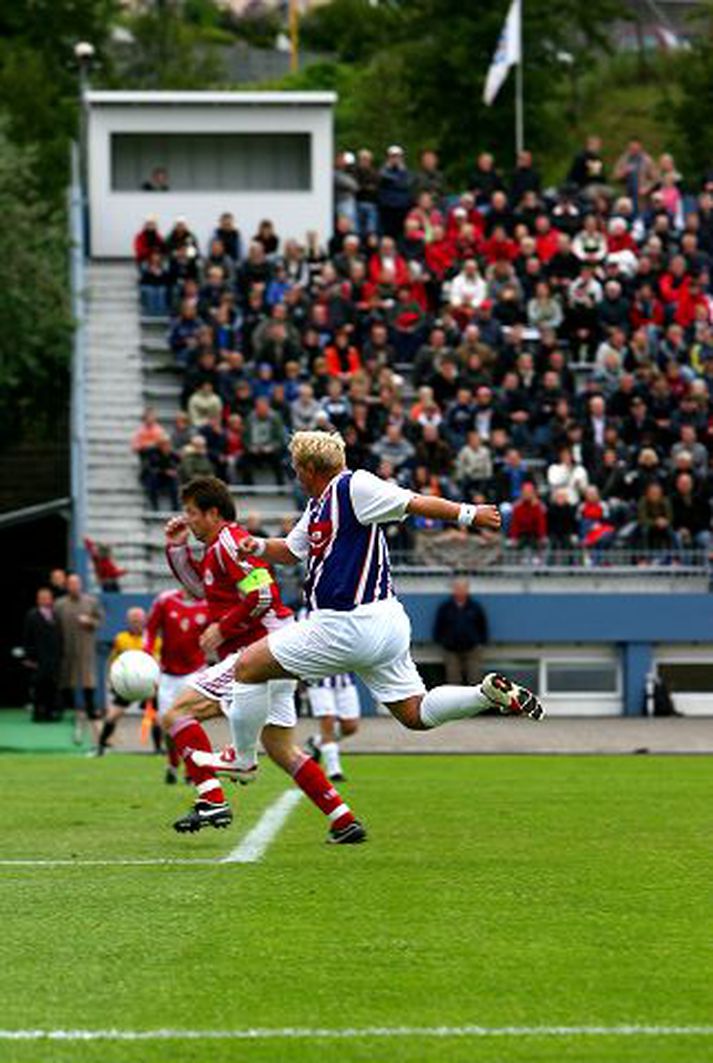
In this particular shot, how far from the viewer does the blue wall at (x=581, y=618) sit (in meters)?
34.3

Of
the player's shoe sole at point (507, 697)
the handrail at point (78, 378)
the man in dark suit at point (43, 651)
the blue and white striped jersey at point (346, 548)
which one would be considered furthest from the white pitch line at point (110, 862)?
the handrail at point (78, 378)

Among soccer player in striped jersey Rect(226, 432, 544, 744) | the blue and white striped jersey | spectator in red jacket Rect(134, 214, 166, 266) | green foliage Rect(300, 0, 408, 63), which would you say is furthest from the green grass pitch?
green foliage Rect(300, 0, 408, 63)

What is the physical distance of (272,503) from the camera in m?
35.7

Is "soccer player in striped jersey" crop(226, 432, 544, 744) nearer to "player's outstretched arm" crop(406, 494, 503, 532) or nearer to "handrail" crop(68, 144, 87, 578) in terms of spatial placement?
"player's outstretched arm" crop(406, 494, 503, 532)

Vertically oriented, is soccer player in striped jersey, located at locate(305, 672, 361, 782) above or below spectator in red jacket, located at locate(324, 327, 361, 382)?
below

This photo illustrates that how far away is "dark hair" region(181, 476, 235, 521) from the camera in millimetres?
13867

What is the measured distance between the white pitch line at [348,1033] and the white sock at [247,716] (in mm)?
5415

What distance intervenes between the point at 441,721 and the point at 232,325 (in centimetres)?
2526

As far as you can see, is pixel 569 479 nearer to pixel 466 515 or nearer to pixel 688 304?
pixel 688 304

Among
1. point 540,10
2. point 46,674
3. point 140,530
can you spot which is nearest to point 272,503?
point 140,530

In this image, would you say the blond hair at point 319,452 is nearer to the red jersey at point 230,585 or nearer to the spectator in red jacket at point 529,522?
the red jersey at point 230,585

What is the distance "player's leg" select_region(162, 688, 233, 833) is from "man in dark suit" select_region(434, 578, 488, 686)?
61.2 feet

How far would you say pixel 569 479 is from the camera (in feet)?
112

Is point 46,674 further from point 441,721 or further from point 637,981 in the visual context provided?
point 637,981
